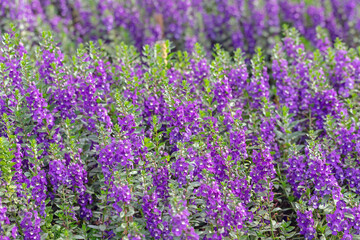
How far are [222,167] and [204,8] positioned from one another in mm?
5637

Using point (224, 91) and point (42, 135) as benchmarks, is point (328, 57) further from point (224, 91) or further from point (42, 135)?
A: point (42, 135)

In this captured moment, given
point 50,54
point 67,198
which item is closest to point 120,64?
point 50,54

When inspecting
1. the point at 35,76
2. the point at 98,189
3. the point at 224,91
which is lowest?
the point at 98,189

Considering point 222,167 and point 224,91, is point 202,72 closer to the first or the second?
point 224,91

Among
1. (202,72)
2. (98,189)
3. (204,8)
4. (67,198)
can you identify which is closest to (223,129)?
(202,72)

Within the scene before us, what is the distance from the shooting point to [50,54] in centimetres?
506

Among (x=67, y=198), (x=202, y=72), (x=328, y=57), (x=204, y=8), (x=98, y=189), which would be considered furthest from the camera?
(x=204, y=8)

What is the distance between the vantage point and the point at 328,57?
6148 mm

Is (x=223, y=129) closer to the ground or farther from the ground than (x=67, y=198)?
farther from the ground

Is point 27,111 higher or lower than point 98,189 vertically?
higher

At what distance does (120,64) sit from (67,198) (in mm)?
1984

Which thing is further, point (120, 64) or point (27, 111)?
point (120, 64)

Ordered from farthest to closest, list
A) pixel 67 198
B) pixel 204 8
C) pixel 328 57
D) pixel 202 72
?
pixel 204 8, pixel 328 57, pixel 202 72, pixel 67 198

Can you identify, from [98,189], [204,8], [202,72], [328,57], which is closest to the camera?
[98,189]
